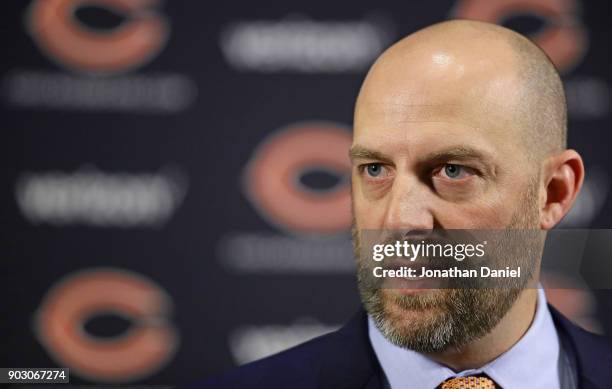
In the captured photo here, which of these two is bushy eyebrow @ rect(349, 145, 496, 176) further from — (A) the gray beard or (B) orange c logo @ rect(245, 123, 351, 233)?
(B) orange c logo @ rect(245, 123, 351, 233)

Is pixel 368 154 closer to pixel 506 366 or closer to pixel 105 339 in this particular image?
pixel 506 366

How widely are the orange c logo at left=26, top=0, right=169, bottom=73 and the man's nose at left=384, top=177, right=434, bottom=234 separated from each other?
4.01 ft

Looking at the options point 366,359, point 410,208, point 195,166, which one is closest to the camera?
point 410,208

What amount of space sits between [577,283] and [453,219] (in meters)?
1.07

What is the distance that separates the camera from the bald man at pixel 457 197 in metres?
1.22

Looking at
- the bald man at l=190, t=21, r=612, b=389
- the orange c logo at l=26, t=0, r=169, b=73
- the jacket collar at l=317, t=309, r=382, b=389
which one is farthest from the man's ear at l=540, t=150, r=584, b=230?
the orange c logo at l=26, t=0, r=169, b=73

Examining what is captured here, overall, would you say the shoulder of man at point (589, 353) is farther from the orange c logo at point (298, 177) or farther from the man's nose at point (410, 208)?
the orange c logo at point (298, 177)

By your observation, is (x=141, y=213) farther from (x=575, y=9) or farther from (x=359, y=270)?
(x=575, y=9)

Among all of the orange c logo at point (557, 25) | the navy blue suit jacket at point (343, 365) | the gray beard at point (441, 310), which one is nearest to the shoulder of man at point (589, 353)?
the navy blue suit jacket at point (343, 365)

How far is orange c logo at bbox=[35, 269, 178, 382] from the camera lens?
2.16m

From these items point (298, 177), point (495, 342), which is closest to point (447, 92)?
point (495, 342)

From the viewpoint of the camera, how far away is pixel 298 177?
2.26 metres

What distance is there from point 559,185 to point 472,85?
0.27 metres

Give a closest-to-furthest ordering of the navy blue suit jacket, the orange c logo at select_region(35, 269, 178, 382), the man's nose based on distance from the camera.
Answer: the man's nose < the navy blue suit jacket < the orange c logo at select_region(35, 269, 178, 382)
